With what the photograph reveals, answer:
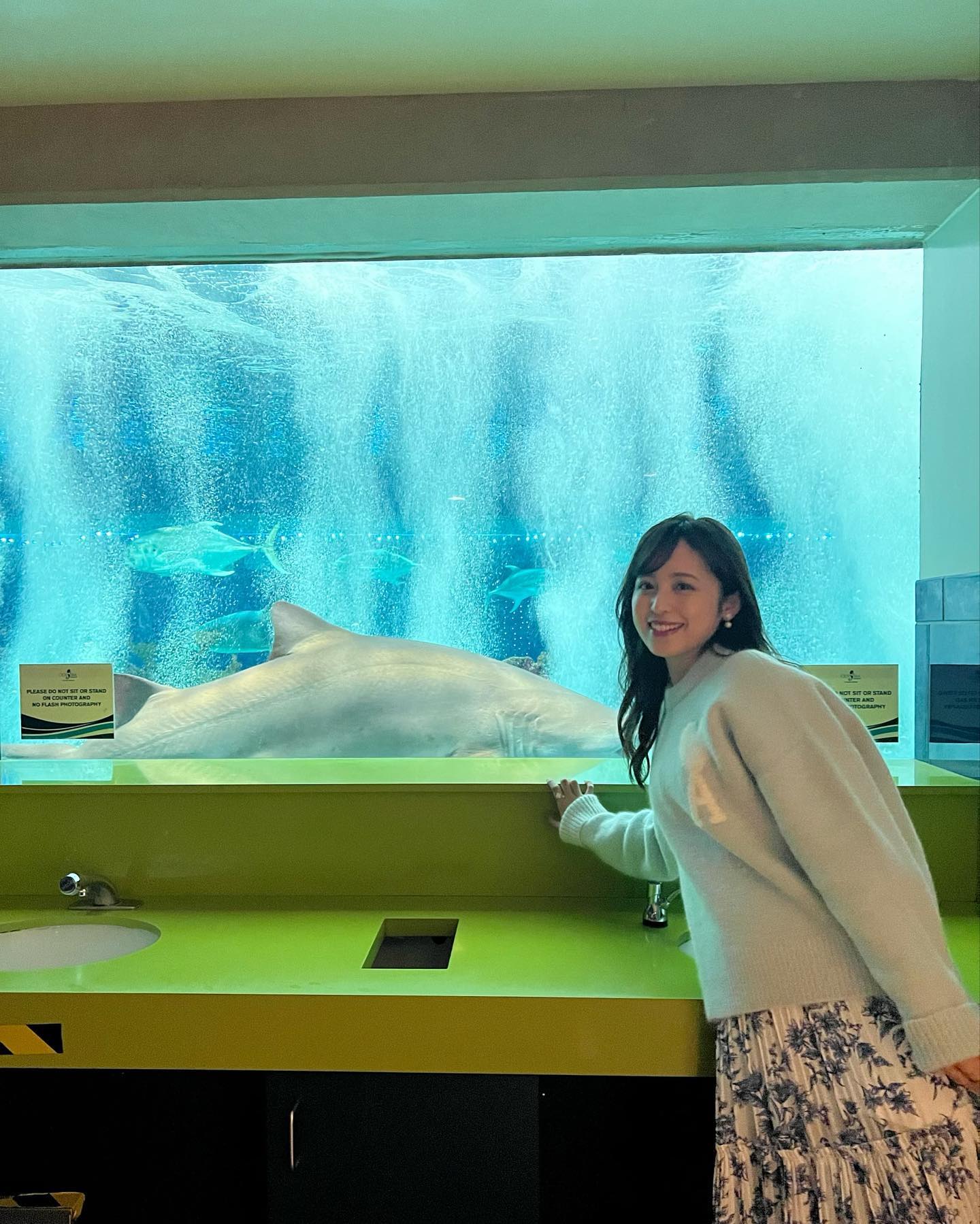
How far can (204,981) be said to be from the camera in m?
1.74

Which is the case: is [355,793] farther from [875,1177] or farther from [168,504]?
[875,1177]

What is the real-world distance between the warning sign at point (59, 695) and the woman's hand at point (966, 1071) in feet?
6.04

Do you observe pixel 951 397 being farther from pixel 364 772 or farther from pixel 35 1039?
pixel 35 1039

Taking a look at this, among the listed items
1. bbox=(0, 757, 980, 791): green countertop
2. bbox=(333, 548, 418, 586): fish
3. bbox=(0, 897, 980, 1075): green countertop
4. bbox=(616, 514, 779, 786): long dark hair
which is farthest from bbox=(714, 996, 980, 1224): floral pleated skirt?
bbox=(333, 548, 418, 586): fish

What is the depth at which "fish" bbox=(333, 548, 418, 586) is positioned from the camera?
2361mm

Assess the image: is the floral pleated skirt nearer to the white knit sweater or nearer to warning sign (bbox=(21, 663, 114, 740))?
the white knit sweater

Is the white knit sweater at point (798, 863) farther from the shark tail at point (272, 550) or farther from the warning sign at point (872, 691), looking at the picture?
the shark tail at point (272, 550)

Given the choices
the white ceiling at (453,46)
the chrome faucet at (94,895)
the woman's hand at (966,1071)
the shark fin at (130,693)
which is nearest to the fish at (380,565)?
the shark fin at (130,693)

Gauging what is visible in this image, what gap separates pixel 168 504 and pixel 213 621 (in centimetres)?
30

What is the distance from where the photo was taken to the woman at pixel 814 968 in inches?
54.9

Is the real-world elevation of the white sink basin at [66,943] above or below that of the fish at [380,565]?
below

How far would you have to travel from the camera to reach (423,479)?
235 centimetres

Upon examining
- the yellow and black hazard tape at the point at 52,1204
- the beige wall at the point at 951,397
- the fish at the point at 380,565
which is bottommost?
the yellow and black hazard tape at the point at 52,1204

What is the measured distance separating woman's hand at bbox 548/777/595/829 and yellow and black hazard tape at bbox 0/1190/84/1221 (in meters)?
1.12
